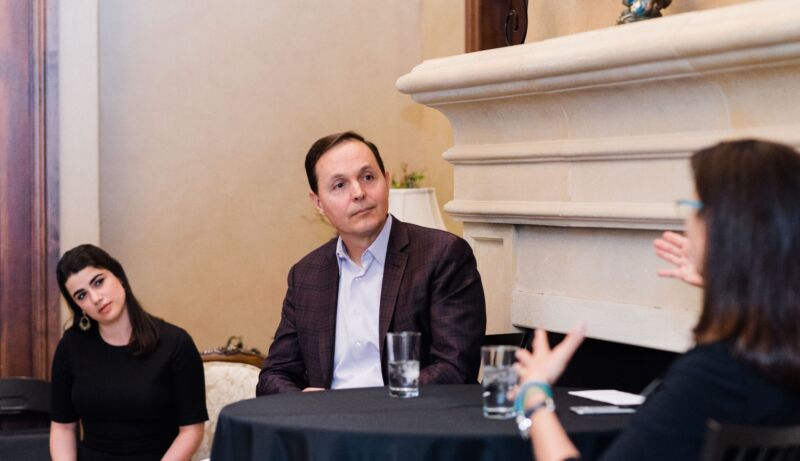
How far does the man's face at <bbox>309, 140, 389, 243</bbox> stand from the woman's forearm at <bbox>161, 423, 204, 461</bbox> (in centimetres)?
84

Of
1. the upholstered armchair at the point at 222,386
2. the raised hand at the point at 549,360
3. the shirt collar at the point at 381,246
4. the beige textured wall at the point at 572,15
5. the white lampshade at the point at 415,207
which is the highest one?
the beige textured wall at the point at 572,15

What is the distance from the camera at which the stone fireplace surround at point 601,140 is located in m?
2.46

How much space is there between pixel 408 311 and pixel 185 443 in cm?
92

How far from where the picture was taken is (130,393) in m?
3.26

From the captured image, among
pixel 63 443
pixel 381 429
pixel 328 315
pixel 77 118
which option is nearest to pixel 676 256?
pixel 381 429

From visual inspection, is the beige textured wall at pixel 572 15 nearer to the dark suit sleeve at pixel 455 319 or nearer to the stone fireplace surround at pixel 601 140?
the stone fireplace surround at pixel 601 140

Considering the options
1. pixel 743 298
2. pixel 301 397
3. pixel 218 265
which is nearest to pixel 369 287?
pixel 301 397

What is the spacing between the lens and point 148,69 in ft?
14.9

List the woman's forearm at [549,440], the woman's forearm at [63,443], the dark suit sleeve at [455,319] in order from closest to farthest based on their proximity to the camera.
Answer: the woman's forearm at [549,440]
the dark suit sleeve at [455,319]
the woman's forearm at [63,443]

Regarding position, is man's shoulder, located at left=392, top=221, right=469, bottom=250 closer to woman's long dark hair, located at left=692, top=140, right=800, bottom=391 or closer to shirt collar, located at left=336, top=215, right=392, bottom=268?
shirt collar, located at left=336, top=215, right=392, bottom=268

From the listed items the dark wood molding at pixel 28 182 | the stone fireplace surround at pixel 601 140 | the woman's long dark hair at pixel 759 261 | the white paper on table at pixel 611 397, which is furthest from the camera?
the dark wood molding at pixel 28 182

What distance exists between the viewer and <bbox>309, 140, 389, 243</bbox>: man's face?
292 centimetres

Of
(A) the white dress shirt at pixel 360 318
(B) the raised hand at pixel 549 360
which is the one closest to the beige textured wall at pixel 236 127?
(A) the white dress shirt at pixel 360 318

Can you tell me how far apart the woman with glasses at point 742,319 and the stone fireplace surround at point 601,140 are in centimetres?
85
